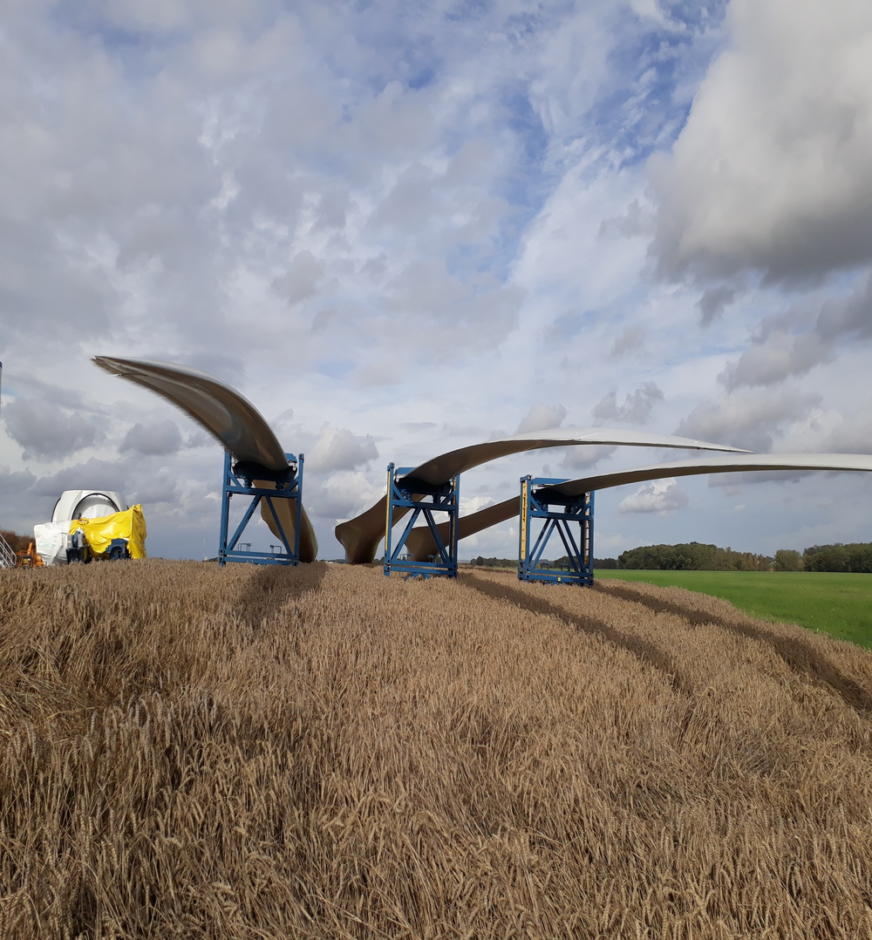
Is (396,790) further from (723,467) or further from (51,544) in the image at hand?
(51,544)

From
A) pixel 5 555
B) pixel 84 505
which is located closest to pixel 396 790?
pixel 5 555

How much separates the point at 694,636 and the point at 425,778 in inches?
230

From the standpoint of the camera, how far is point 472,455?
37.8ft

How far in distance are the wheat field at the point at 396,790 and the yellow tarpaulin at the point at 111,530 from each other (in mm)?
13289

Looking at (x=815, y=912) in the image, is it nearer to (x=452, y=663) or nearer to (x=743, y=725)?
(x=743, y=725)

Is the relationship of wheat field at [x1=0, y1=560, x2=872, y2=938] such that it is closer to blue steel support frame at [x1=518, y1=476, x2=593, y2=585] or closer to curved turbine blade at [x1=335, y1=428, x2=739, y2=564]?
curved turbine blade at [x1=335, y1=428, x2=739, y2=564]

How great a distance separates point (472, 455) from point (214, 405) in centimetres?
485

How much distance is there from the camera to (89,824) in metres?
2.23

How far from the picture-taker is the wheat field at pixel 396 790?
1935 mm

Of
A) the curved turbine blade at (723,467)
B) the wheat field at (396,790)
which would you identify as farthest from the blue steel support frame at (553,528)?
the wheat field at (396,790)

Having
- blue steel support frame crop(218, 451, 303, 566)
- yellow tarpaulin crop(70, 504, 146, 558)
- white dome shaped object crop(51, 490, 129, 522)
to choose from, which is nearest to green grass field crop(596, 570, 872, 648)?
blue steel support frame crop(218, 451, 303, 566)

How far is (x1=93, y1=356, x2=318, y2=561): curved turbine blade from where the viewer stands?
20.3 feet

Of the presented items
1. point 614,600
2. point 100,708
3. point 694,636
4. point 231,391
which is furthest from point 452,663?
point 614,600

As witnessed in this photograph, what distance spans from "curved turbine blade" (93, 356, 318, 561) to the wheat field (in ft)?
7.73
